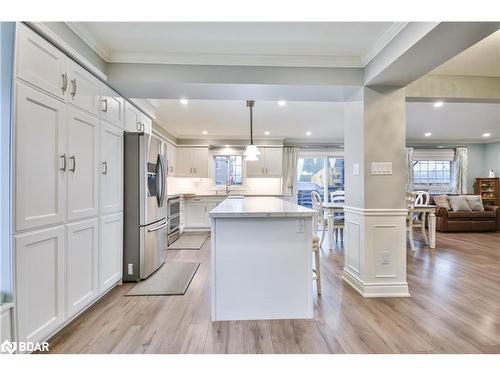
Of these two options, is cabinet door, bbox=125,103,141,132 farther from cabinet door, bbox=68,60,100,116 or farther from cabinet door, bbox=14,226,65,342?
cabinet door, bbox=14,226,65,342

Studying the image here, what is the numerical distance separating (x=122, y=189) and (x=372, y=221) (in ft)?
Result: 9.09

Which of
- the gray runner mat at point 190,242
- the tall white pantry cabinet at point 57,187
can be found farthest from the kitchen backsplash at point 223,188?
the tall white pantry cabinet at point 57,187

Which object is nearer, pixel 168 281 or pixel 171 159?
pixel 168 281

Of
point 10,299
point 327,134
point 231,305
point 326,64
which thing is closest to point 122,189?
point 10,299

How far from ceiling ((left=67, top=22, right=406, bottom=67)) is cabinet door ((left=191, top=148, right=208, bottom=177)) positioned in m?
4.18

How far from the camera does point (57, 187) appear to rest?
6.17 feet

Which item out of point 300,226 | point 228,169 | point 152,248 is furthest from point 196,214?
point 300,226

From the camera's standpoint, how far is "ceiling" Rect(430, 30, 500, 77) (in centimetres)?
246

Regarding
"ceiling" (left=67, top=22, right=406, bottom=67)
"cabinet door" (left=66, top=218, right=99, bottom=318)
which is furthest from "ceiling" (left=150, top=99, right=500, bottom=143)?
"cabinet door" (left=66, top=218, right=99, bottom=318)

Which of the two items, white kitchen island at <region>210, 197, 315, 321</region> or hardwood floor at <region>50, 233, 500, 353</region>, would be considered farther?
white kitchen island at <region>210, 197, 315, 321</region>

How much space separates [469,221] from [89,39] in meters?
7.97

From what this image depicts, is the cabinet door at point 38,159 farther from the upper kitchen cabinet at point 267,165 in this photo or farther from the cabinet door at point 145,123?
the upper kitchen cabinet at point 267,165

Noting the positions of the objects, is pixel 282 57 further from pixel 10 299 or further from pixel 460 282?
pixel 460 282

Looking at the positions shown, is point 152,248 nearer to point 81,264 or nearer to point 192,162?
point 81,264
